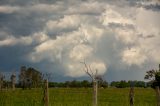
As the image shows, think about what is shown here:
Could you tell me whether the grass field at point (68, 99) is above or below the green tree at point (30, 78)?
below

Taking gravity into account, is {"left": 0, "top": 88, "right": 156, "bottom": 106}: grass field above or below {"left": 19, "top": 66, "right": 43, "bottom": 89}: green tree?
below

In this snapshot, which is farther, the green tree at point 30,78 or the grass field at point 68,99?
the green tree at point 30,78

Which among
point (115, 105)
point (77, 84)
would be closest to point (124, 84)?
point (77, 84)

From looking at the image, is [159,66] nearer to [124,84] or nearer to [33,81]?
[33,81]

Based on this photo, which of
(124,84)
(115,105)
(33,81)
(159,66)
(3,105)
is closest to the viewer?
(3,105)

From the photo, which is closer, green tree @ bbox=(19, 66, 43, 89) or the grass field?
the grass field

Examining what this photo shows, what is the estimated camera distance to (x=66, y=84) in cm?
11619

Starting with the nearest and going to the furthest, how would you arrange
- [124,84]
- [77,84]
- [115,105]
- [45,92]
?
[45,92], [115,105], [124,84], [77,84]

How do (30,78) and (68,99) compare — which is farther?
(30,78)

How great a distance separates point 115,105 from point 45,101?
50.2 feet

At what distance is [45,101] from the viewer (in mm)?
21000

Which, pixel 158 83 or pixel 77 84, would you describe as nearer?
pixel 158 83

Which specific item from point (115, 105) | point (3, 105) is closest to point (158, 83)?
point (115, 105)

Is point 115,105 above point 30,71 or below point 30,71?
below
